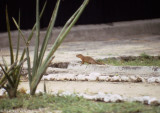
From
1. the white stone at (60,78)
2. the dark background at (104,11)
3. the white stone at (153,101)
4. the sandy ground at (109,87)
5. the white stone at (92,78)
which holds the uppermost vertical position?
the dark background at (104,11)

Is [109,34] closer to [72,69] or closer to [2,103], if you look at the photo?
[72,69]

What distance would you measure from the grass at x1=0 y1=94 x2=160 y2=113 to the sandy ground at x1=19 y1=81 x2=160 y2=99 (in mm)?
332

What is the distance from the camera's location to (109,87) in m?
3.03

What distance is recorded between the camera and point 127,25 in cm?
891

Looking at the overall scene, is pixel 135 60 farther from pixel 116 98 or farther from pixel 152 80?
pixel 116 98

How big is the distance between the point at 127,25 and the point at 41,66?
6.73 metres

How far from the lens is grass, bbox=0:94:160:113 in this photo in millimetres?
2123

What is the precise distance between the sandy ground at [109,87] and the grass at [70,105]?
13.1 inches

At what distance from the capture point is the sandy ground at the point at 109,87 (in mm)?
2736

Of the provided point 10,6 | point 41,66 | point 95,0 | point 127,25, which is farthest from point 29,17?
point 41,66

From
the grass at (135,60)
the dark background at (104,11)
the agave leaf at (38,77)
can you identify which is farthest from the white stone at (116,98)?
the dark background at (104,11)

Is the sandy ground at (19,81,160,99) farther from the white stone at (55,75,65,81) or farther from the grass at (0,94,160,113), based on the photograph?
the grass at (0,94,160,113)

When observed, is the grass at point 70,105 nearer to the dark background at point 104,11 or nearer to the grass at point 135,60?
the grass at point 135,60

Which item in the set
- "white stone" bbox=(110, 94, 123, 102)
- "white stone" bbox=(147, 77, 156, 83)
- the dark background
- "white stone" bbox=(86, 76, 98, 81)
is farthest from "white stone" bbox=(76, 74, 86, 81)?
the dark background
